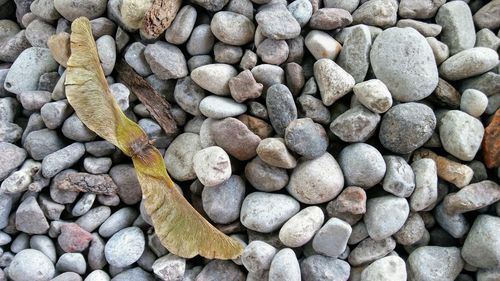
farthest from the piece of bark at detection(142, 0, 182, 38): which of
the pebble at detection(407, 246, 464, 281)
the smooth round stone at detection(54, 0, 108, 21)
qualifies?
the pebble at detection(407, 246, 464, 281)

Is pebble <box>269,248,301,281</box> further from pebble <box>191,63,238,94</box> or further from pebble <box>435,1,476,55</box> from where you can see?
pebble <box>435,1,476,55</box>

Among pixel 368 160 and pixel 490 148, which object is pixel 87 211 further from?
pixel 490 148

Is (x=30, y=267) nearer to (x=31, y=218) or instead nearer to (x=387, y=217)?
(x=31, y=218)

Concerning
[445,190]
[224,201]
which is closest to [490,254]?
[445,190]

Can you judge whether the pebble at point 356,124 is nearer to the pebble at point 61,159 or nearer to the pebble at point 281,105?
the pebble at point 281,105

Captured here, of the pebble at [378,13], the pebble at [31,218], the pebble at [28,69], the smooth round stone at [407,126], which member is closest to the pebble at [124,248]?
the pebble at [31,218]

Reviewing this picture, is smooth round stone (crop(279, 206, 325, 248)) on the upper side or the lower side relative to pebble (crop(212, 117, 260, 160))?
lower
